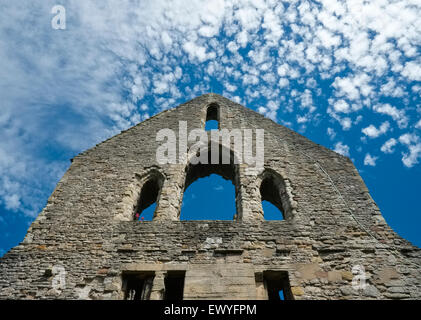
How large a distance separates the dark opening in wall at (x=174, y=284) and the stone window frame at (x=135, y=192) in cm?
153

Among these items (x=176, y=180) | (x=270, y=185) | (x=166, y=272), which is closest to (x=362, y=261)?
(x=270, y=185)

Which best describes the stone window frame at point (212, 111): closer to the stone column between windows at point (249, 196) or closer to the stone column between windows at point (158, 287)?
the stone column between windows at point (249, 196)

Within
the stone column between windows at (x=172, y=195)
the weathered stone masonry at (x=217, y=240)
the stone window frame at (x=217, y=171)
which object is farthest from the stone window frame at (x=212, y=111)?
Result: the stone column between windows at (x=172, y=195)

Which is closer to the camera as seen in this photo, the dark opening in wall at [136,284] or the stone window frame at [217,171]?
the dark opening in wall at [136,284]

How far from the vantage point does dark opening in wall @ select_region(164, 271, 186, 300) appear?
5414mm

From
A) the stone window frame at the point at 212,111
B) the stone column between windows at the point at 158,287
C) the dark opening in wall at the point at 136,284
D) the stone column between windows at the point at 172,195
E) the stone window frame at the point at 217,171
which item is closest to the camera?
the stone column between windows at the point at 158,287

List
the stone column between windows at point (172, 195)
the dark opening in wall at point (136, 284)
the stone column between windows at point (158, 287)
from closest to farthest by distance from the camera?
the stone column between windows at point (158, 287) < the dark opening in wall at point (136, 284) < the stone column between windows at point (172, 195)

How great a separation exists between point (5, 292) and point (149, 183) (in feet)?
12.8

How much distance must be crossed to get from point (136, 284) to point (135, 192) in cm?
247

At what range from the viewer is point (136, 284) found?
5.52 meters

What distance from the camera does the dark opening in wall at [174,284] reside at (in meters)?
5.41

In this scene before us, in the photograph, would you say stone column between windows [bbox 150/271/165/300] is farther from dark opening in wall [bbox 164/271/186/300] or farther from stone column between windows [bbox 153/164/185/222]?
stone column between windows [bbox 153/164/185/222]

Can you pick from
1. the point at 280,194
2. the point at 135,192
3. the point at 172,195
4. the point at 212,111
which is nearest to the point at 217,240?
the point at 172,195

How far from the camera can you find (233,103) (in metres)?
10.3
